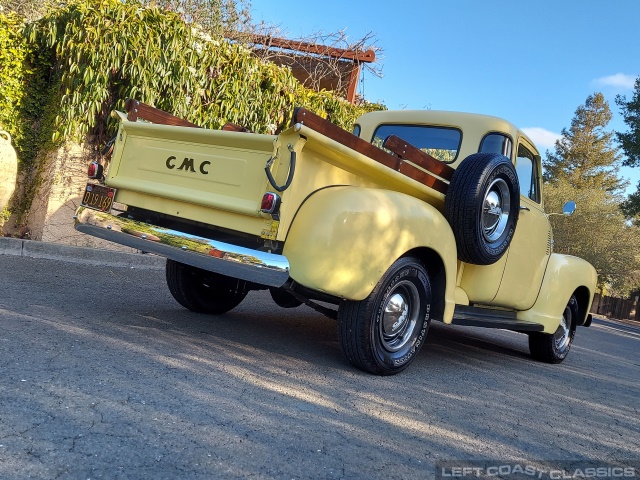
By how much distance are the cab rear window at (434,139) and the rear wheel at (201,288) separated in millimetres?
2074

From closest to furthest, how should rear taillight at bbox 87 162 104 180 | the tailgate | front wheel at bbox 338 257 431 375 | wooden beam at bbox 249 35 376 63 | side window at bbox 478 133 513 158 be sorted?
1. the tailgate
2. front wheel at bbox 338 257 431 375
3. rear taillight at bbox 87 162 104 180
4. side window at bbox 478 133 513 158
5. wooden beam at bbox 249 35 376 63

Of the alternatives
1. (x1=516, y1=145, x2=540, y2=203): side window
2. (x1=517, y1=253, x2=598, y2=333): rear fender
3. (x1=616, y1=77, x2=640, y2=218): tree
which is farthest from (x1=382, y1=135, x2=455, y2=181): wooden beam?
(x1=616, y1=77, x2=640, y2=218): tree

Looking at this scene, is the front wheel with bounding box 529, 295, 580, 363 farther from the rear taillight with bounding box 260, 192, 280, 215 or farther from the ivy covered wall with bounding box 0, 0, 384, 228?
the ivy covered wall with bounding box 0, 0, 384, 228

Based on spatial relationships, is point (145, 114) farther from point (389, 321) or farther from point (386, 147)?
point (389, 321)

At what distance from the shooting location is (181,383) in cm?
316

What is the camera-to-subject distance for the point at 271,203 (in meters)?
3.52

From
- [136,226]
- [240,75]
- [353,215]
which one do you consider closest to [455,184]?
[353,215]

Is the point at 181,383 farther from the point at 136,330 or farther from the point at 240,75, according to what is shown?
the point at 240,75

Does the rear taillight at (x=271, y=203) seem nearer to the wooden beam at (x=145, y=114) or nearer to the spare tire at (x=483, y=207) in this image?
the wooden beam at (x=145, y=114)

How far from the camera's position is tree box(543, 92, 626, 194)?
45.6 meters

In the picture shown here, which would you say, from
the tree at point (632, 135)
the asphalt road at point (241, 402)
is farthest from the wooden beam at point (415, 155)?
the tree at point (632, 135)

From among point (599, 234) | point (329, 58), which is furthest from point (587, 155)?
point (329, 58)

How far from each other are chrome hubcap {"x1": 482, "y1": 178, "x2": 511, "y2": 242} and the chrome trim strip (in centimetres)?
179

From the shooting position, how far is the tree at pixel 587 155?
4556 cm
